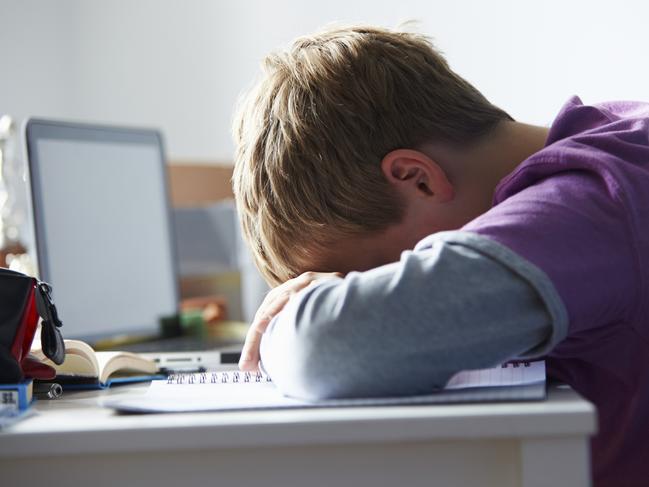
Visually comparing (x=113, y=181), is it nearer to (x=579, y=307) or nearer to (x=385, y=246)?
(x=385, y=246)

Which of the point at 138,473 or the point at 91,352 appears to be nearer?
the point at 138,473

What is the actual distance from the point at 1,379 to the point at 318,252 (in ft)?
1.00

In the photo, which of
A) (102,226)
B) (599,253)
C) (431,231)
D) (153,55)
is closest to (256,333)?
(431,231)

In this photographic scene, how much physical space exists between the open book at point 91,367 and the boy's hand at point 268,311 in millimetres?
177

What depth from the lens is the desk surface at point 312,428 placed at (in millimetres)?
581

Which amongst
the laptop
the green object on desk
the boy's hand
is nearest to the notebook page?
the boy's hand

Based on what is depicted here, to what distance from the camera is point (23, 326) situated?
834mm

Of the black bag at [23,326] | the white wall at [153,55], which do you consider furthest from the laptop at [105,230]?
the white wall at [153,55]

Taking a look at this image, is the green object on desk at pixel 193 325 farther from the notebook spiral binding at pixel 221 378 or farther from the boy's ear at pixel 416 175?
the boy's ear at pixel 416 175

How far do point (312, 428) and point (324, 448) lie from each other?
0.02m

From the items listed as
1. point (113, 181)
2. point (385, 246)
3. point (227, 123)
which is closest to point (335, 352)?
point (385, 246)

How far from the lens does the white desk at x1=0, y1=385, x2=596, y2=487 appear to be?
0.58 metres

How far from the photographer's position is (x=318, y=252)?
89 centimetres

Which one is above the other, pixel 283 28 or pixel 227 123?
pixel 283 28
